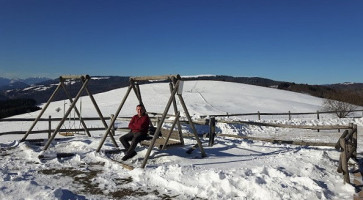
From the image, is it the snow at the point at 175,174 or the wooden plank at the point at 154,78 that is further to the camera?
the wooden plank at the point at 154,78

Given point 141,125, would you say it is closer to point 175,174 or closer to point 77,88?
point 175,174

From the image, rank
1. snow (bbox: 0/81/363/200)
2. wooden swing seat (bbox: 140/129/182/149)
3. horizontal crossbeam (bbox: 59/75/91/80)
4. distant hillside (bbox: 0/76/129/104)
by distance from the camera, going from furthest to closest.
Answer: distant hillside (bbox: 0/76/129/104) → horizontal crossbeam (bbox: 59/75/91/80) → wooden swing seat (bbox: 140/129/182/149) → snow (bbox: 0/81/363/200)

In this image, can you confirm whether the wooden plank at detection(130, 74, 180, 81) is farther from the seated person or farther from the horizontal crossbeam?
the horizontal crossbeam

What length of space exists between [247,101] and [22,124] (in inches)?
1359

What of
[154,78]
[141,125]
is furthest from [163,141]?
[154,78]

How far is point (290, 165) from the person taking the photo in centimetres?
839

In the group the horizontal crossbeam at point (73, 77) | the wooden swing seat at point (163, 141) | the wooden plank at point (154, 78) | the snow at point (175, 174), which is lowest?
the snow at point (175, 174)

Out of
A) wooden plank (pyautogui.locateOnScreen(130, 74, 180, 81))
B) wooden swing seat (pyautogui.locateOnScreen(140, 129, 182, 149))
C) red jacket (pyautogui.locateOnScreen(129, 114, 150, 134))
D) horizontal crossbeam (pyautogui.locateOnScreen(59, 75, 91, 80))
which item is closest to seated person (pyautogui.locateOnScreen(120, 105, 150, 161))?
red jacket (pyautogui.locateOnScreen(129, 114, 150, 134))

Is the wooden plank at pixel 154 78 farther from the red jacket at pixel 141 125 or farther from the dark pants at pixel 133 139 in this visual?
the dark pants at pixel 133 139

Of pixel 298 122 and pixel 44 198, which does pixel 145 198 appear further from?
pixel 298 122

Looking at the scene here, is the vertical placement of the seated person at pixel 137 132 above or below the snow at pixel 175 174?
above

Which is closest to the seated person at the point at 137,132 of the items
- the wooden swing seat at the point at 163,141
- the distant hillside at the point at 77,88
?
the wooden swing seat at the point at 163,141

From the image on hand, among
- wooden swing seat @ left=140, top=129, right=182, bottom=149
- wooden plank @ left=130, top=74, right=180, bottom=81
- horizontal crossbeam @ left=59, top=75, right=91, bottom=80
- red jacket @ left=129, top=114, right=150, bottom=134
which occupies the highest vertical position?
horizontal crossbeam @ left=59, top=75, right=91, bottom=80

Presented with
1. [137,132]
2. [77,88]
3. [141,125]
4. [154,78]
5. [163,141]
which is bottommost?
[163,141]
